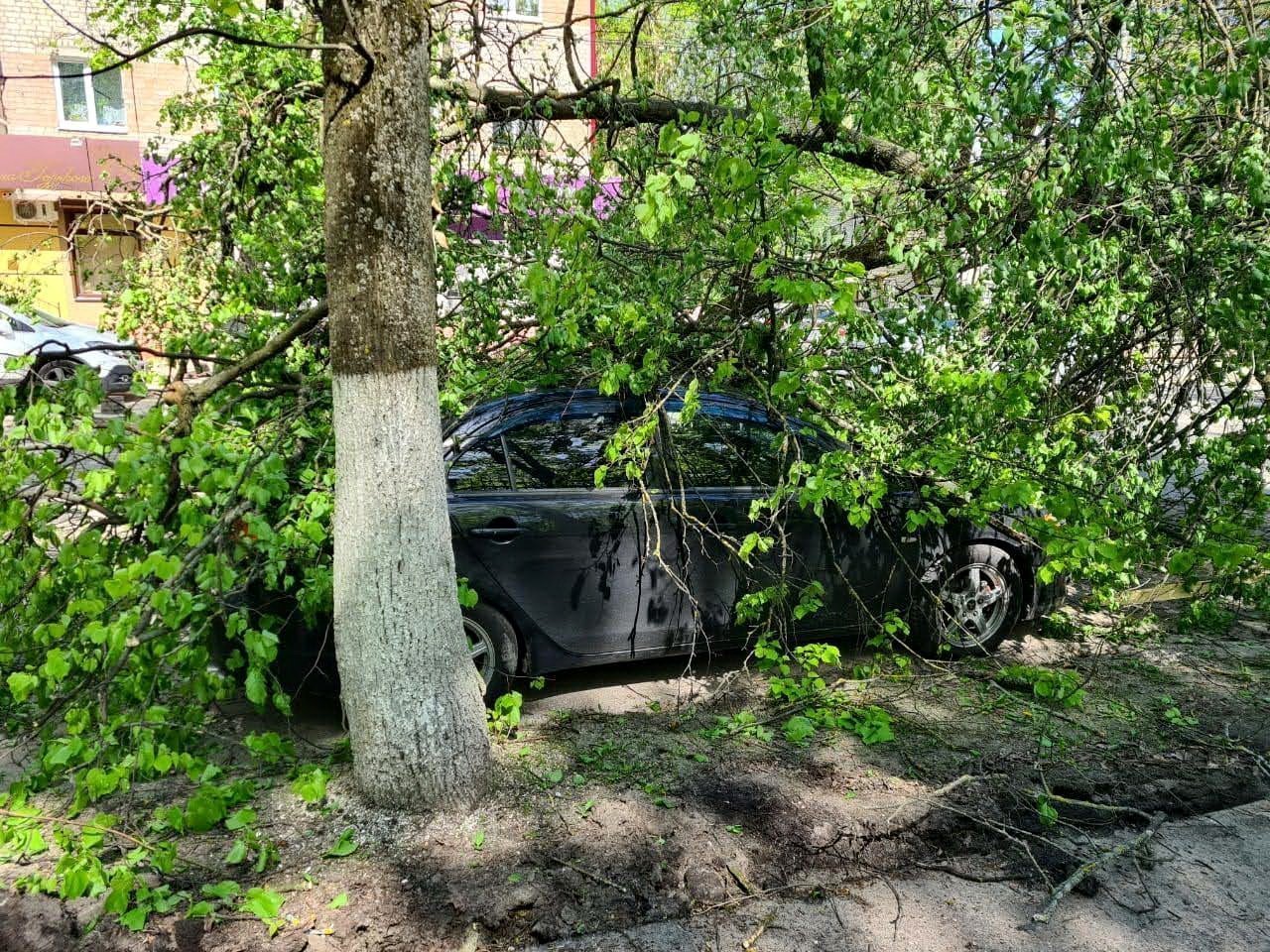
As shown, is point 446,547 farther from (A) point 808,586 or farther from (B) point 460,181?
Result: (B) point 460,181

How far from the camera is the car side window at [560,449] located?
4551 mm

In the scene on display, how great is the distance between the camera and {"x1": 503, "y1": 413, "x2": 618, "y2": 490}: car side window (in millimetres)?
4551

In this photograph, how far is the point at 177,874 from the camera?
10.2 feet

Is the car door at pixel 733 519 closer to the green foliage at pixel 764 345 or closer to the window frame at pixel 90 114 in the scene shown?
the green foliage at pixel 764 345

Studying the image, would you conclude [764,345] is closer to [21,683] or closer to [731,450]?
[731,450]

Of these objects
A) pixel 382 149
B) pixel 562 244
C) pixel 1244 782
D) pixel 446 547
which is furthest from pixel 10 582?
pixel 1244 782

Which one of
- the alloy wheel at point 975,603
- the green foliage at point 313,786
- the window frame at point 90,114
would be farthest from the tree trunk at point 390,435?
the window frame at point 90,114

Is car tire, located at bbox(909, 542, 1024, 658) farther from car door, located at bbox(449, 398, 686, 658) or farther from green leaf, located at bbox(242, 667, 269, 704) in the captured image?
green leaf, located at bbox(242, 667, 269, 704)

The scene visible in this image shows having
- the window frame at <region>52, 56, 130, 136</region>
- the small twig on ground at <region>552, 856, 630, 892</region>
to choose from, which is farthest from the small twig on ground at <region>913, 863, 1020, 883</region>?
Result: the window frame at <region>52, 56, 130, 136</region>

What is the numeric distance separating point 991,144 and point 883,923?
345 cm

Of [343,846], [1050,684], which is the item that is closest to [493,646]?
[343,846]

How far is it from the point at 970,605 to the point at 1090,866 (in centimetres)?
216

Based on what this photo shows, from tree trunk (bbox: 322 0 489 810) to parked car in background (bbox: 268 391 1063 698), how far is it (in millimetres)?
914

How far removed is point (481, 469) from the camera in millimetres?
4461
